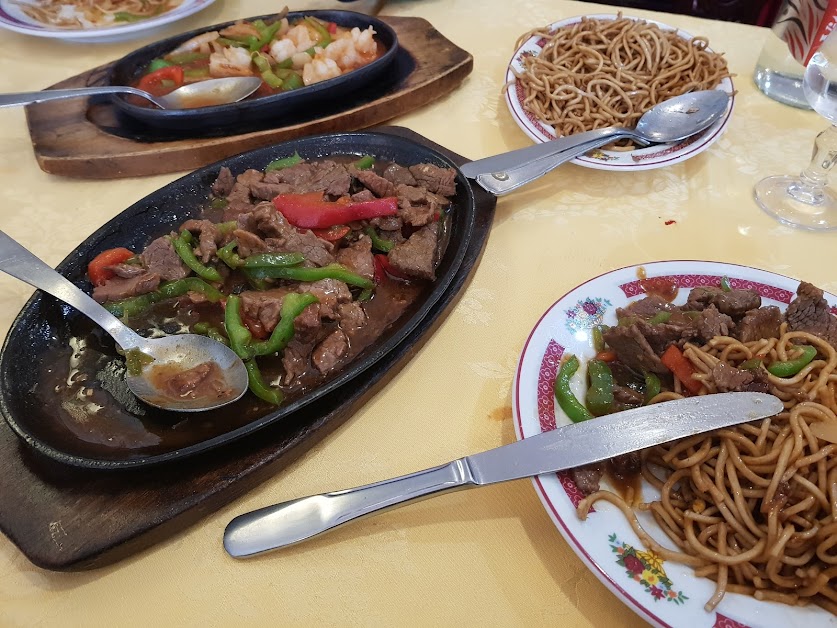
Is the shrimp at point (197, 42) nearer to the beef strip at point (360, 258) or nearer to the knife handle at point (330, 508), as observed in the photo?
the beef strip at point (360, 258)

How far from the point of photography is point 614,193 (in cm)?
251

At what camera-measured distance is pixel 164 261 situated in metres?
1.97

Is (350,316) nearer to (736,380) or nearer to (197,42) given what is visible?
(736,380)

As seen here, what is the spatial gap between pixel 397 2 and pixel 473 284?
2561 mm

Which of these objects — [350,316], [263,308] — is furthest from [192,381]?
[350,316]

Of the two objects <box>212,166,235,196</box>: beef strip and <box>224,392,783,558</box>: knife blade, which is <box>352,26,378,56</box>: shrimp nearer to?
<box>212,166,235,196</box>: beef strip

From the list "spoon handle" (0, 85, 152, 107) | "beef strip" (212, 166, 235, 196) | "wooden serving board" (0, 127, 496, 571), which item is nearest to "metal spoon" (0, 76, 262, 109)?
"spoon handle" (0, 85, 152, 107)

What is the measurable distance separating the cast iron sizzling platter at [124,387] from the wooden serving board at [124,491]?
59 mm

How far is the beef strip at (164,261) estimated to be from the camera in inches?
77.2

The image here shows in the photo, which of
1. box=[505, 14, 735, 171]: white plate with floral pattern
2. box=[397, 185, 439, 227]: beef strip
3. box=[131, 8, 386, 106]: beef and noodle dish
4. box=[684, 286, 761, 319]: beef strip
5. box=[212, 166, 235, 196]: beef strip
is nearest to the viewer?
box=[684, 286, 761, 319]: beef strip

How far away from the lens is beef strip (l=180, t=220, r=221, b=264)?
2.02 meters

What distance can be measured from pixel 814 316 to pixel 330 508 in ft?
4.89

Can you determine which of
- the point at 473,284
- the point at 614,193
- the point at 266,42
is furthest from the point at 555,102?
the point at 266,42

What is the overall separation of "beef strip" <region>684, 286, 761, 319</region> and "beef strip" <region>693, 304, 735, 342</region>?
3 centimetres
